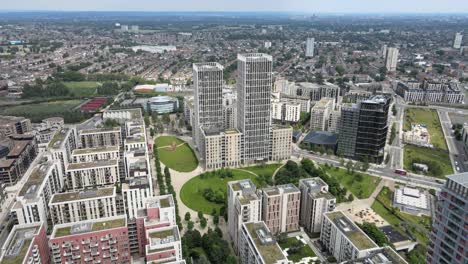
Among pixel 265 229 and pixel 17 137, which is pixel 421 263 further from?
pixel 17 137

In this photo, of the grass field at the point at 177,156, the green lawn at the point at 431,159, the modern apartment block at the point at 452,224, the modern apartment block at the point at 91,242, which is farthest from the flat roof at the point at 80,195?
the green lawn at the point at 431,159

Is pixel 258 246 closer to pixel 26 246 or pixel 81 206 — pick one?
pixel 26 246

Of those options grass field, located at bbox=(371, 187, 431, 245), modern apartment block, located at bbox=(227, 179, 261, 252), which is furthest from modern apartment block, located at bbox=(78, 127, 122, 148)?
grass field, located at bbox=(371, 187, 431, 245)

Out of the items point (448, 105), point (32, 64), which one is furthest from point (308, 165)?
point (32, 64)

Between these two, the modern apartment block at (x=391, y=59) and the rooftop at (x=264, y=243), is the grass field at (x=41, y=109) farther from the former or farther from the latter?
the modern apartment block at (x=391, y=59)

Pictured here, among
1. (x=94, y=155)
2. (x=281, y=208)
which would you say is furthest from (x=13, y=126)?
(x=281, y=208)
